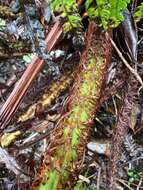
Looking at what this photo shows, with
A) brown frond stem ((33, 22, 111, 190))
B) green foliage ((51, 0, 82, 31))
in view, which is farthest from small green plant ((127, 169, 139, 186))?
green foliage ((51, 0, 82, 31))

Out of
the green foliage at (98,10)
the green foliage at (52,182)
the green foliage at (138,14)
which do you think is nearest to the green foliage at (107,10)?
the green foliage at (98,10)

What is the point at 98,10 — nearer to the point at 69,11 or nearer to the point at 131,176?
the point at 69,11

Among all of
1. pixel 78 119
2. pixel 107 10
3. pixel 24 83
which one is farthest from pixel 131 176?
pixel 107 10

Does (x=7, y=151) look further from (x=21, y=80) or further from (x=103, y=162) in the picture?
(x=103, y=162)

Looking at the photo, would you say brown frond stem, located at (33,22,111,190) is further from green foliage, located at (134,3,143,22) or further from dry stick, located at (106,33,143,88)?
green foliage, located at (134,3,143,22)

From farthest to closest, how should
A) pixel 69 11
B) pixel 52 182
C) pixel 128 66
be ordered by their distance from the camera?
pixel 128 66 < pixel 69 11 < pixel 52 182

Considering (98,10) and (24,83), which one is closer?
(98,10)
